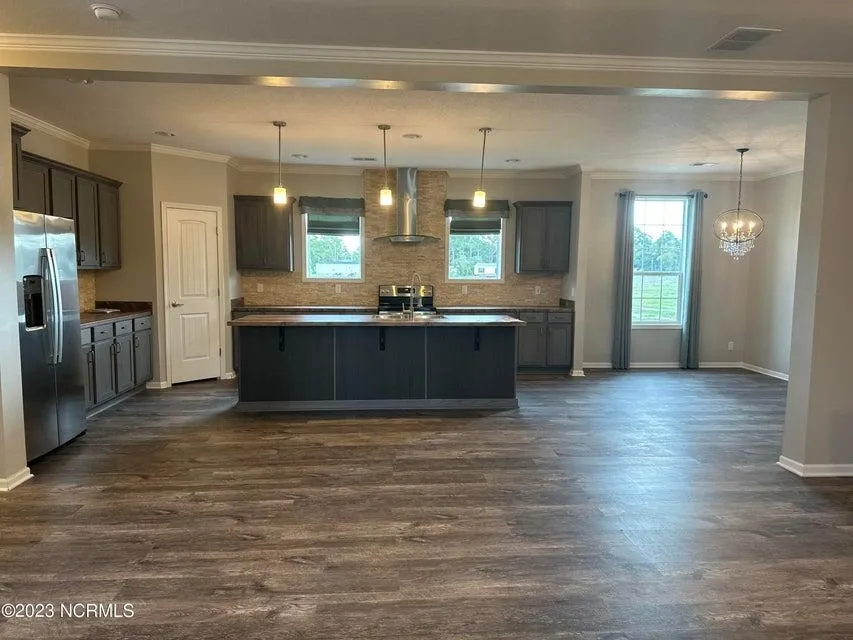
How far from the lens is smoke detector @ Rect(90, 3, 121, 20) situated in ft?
8.89

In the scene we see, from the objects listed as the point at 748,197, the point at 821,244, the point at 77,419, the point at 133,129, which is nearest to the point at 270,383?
the point at 77,419

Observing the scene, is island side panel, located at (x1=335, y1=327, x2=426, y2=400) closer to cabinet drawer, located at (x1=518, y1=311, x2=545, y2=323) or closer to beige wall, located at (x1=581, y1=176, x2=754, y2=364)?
cabinet drawer, located at (x1=518, y1=311, x2=545, y2=323)

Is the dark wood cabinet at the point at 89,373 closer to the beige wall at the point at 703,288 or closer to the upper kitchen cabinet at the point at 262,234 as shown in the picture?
the upper kitchen cabinet at the point at 262,234

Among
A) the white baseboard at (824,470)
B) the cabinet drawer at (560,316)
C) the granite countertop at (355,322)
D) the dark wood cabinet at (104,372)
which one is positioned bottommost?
the white baseboard at (824,470)

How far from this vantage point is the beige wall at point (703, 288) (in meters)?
7.52

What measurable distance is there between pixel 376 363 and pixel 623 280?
4.17 m

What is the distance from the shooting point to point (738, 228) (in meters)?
6.85

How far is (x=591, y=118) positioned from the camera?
4.78 meters

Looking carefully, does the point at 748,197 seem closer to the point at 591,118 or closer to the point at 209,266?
the point at 591,118

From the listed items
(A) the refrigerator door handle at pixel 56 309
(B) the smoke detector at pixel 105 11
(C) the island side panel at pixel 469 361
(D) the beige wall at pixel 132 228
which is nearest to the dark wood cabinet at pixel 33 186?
(A) the refrigerator door handle at pixel 56 309

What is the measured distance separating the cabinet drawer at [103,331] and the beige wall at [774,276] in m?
8.08

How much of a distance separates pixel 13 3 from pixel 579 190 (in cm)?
630

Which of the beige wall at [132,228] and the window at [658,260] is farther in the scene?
the window at [658,260]

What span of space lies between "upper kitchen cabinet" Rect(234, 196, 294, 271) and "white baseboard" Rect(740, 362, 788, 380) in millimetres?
6961
